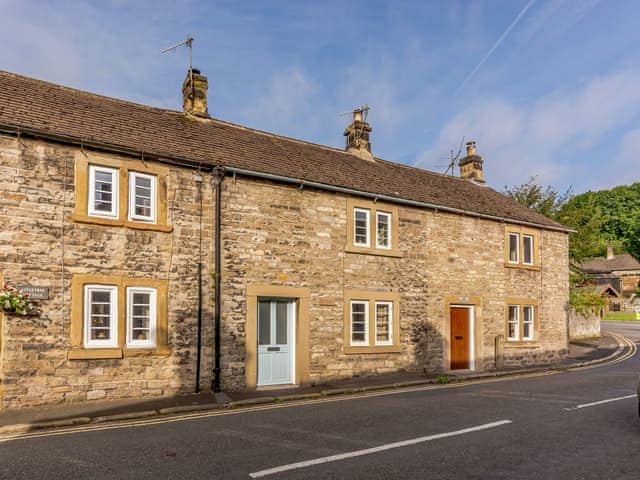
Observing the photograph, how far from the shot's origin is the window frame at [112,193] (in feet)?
39.3

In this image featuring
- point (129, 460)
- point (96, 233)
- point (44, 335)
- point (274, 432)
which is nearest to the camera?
point (129, 460)

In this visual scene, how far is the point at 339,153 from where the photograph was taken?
66.2 feet

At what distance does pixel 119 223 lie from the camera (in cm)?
1212

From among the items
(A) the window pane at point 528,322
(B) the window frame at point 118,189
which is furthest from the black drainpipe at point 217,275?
(A) the window pane at point 528,322

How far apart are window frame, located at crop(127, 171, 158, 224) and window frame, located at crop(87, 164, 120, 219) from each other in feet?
0.93

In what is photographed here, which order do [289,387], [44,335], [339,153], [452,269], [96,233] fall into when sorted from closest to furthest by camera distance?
[44,335] < [96,233] < [289,387] < [452,269] < [339,153]

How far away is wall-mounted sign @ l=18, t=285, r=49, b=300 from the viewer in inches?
428

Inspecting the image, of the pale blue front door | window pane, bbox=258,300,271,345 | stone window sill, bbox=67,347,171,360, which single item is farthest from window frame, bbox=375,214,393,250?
stone window sill, bbox=67,347,171,360

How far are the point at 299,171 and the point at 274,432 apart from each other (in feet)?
28.5

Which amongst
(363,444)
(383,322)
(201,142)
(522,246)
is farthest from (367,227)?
(363,444)

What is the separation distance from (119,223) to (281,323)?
505 centimetres

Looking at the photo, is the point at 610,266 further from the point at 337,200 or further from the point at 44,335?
the point at 44,335

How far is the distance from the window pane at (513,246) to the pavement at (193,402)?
4434mm

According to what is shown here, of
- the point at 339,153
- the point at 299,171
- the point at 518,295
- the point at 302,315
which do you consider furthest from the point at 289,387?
the point at 518,295
